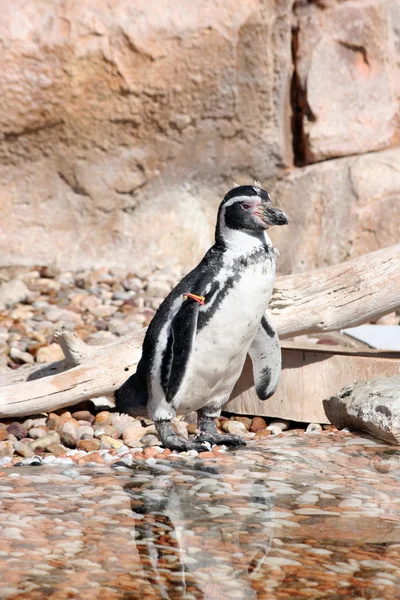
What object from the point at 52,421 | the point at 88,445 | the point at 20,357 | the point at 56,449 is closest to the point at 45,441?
the point at 56,449

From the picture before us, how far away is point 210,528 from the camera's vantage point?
9.41ft

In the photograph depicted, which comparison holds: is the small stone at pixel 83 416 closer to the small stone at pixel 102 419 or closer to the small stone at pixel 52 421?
the small stone at pixel 102 419

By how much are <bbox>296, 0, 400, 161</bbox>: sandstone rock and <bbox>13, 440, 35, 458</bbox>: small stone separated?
4434 mm

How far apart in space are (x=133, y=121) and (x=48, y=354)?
268 centimetres

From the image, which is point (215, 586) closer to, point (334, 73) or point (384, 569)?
point (384, 569)

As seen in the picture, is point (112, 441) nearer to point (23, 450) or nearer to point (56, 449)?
point (56, 449)

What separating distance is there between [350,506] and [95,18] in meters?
5.26

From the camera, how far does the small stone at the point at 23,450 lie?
4277 mm

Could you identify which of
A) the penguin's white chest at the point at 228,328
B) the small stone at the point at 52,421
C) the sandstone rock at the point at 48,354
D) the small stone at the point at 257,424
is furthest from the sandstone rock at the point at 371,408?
the sandstone rock at the point at 48,354

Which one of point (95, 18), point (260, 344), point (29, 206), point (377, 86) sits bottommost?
point (260, 344)

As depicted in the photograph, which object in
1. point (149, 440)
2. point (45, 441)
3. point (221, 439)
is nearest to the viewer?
point (221, 439)

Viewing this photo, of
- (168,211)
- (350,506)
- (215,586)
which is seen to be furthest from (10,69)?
(215,586)

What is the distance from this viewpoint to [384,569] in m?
2.52

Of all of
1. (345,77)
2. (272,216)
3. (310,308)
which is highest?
(345,77)
